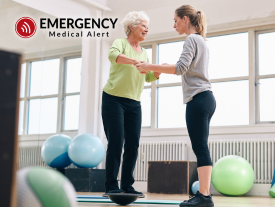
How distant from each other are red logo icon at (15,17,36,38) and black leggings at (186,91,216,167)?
391cm

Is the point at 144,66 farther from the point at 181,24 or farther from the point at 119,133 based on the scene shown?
the point at 119,133

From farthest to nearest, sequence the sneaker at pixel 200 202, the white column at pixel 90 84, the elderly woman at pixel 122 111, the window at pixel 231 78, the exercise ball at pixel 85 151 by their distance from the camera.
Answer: the white column at pixel 90 84 < the window at pixel 231 78 < the exercise ball at pixel 85 151 < the elderly woman at pixel 122 111 < the sneaker at pixel 200 202

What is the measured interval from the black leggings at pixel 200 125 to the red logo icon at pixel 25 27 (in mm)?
3906

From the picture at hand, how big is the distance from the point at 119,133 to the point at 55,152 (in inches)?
109

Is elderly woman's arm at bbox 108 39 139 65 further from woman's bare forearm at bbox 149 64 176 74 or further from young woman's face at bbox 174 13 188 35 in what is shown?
young woman's face at bbox 174 13 188 35

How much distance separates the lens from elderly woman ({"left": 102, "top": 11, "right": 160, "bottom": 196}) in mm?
2393

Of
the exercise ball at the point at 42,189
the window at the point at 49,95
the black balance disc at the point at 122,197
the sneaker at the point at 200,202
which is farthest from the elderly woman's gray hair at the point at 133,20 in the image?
the window at the point at 49,95

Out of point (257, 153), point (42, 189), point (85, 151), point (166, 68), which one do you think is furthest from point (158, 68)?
point (257, 153)

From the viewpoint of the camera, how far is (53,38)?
576cm

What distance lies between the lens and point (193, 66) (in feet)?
7.14

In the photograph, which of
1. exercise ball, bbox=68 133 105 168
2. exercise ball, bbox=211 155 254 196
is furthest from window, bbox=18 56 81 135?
exercise ball, bbox=211 155 254 196

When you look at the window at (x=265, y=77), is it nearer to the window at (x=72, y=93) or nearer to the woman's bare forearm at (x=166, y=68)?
the window at (x=72, y=93)

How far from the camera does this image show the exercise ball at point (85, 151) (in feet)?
15.7

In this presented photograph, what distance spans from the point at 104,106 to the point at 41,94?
128 inches
